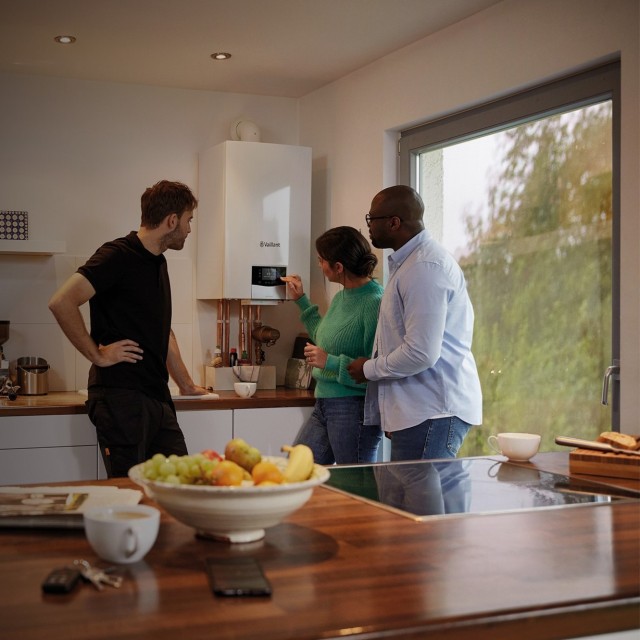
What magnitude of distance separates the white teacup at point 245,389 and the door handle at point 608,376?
1706 mm

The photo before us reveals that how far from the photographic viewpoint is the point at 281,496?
4.61 ft

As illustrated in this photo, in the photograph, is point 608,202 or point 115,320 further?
point 115,320

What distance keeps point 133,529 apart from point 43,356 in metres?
3.20

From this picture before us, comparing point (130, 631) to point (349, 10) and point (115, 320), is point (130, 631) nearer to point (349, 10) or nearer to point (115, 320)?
point (115, 320)

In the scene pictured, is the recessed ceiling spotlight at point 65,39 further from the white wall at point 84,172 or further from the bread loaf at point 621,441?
the bread loaf at point 621,441

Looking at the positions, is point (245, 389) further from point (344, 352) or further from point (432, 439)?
point (432, 439)

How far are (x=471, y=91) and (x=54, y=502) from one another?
7.97 ft

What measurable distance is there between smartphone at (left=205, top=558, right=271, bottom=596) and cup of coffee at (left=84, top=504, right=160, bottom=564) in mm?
96

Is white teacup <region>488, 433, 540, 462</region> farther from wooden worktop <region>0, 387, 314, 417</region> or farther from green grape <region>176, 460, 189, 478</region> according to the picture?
wooden worktop <region>0, 387, 314, 417</region>

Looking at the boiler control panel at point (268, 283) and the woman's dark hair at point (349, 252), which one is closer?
the woman's dark hair at point (349, 252)

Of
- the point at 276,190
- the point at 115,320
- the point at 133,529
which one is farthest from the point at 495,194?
the point at 133,529

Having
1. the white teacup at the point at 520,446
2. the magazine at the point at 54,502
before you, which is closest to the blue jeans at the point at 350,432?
the white teacup at the point at 520,446

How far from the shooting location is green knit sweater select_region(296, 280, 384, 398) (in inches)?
133

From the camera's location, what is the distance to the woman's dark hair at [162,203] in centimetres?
330
